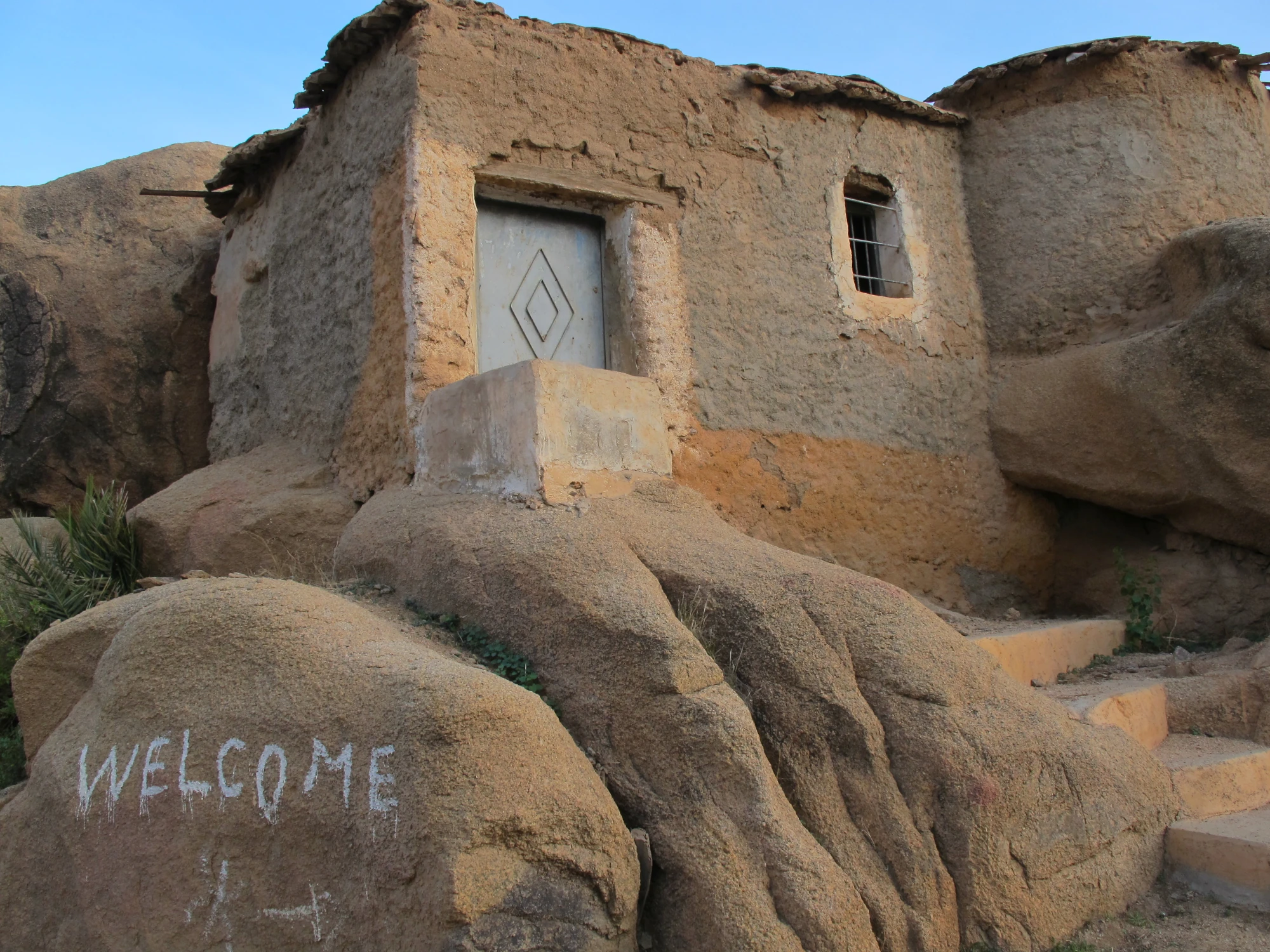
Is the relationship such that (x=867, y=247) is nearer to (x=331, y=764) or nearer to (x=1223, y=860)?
(x=1223, y=860)

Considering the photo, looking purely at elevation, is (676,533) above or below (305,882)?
above

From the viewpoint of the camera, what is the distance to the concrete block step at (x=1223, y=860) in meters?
3.82

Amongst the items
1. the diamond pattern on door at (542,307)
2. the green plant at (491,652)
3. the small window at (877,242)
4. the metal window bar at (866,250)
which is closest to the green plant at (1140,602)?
the small window at (877,242)

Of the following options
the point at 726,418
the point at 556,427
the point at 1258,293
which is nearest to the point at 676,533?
the point at 556,427

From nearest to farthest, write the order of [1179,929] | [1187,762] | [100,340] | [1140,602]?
[1179,929]
[1187,762]
[1140,602]
[100,340]

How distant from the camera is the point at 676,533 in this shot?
4.48 m

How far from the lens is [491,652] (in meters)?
3.91

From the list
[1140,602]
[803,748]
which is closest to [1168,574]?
[1140,602]

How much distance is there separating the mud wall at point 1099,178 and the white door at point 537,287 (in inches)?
117

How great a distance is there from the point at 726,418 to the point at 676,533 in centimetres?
176

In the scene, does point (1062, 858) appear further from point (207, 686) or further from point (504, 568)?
point (207, 686)

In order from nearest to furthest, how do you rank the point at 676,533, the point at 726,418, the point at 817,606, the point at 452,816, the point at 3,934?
the point at 452,816 → the point at 3,934 → the point at 817,606 → the point at 676,533 → the point at 726,418

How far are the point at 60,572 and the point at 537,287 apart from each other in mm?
2966

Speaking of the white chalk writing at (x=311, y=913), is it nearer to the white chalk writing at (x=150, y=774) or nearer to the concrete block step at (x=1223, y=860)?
the white chalk writing at (x=150, y=774)
